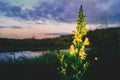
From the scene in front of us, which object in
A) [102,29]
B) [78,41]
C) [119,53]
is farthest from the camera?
[102,29]

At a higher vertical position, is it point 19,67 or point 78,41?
point 78,41

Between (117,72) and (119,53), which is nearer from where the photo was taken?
(117,72)

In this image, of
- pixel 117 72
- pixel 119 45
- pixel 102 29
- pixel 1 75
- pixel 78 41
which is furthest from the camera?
pixel 102 29

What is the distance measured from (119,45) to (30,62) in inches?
191

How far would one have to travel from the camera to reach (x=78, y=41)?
693 cm

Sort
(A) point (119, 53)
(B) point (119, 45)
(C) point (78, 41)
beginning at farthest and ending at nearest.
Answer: (B) point (119, 45) → (A) point (119, 53) → (C) point (78, 41)

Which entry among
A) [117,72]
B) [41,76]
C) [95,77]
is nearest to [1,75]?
[41,76]

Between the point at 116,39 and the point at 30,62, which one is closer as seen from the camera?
the point at 30,62

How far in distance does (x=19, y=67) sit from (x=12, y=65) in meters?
0.32

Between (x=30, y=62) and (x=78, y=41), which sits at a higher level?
(x=78, y=41)

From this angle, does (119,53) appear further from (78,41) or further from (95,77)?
(78,41)

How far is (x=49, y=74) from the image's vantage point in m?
10.2

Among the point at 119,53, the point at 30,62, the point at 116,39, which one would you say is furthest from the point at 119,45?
the point at 30,62

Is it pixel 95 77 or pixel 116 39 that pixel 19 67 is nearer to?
pixel 95 77
